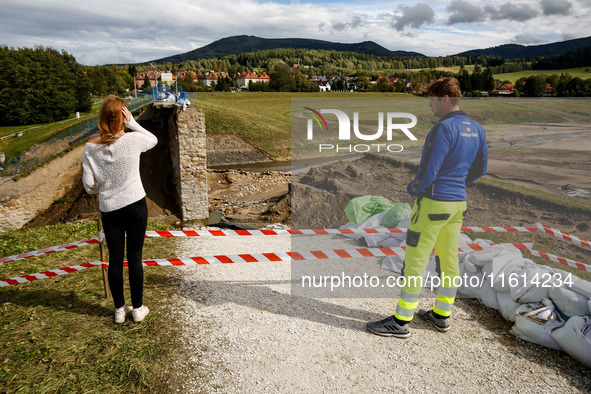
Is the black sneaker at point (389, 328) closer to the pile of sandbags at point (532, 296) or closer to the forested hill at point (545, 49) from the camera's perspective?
the pile of sandbags at point (532, 296)

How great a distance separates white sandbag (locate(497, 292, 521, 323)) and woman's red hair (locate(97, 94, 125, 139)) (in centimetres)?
490

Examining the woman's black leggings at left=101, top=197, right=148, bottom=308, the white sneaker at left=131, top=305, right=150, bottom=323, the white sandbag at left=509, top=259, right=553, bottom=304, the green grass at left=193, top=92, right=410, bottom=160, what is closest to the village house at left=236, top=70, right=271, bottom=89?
the green grass at left=193, top=92, right=410, bottom=160

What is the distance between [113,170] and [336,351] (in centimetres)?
289

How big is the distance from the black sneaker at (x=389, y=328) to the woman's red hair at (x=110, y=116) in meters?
3.43

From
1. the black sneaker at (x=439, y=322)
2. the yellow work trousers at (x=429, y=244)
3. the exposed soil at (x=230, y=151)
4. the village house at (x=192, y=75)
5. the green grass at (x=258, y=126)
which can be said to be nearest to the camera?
the yellow work trousers at (x=429, y=244)

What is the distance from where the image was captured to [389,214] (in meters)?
7.71

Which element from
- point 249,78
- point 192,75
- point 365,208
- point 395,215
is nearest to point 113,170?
point 395,215

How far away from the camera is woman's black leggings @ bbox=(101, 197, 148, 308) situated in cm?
356

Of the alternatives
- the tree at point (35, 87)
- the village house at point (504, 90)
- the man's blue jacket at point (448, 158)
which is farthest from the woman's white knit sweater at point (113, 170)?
the tree at point (35, 87)

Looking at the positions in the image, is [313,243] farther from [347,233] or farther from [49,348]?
[49,348]

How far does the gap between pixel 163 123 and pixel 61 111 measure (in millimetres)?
35390

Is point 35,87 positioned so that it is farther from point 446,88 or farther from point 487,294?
point 487,294

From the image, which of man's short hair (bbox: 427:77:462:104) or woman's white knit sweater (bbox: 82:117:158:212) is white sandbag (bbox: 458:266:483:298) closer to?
man's short hair (bbox: 427:77:462:104)

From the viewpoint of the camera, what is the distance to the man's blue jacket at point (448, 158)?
357 centimetres
